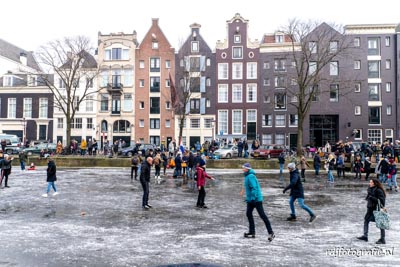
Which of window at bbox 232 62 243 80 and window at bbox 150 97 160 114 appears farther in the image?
window at bbox 150 97 160 114

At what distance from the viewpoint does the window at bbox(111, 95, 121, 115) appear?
174 ft

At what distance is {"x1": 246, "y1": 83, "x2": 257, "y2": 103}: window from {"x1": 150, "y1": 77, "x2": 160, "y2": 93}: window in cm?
1331

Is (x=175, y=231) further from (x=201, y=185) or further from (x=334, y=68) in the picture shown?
(x=334, y=68)

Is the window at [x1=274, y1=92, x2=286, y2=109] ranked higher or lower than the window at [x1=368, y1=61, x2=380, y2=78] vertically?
lower

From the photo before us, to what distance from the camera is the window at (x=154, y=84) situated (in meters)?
52.7

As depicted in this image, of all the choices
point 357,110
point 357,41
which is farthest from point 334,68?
point 357,110

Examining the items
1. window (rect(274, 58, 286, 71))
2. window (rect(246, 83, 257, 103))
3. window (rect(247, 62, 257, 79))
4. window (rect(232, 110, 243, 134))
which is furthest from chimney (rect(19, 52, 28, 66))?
window (rect(274, 58, 286, 71))

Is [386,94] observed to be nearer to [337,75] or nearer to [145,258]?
[337,75]

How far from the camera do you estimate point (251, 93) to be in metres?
49.8

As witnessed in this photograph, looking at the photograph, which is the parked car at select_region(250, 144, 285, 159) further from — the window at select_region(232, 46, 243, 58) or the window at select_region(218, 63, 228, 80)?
the window at select_region(232, 46, 243, 58)

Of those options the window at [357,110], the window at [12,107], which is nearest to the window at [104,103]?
the window at [12,107]

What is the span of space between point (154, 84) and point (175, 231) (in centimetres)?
4465

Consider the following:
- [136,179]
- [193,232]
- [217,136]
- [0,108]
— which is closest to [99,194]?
[136,179]

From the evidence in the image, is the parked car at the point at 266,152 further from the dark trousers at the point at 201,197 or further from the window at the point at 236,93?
the dark trousers at the point at 201,197
